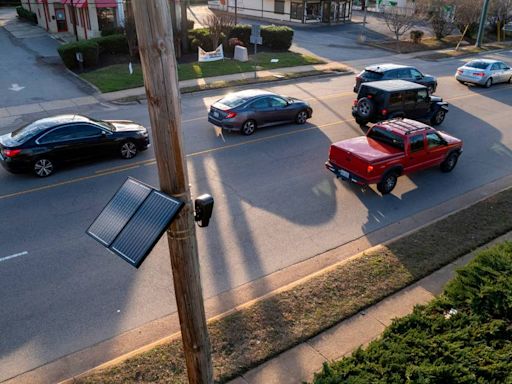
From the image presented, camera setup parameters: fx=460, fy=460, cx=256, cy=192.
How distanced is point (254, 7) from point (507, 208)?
4548cm

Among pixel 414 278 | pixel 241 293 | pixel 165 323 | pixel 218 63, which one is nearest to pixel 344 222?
pixel 414 278

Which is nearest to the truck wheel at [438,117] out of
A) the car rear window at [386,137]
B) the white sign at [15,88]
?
the car rear window at [386,137]

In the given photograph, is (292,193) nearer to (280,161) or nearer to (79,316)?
(280,161)

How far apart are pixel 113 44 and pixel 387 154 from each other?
21.5m

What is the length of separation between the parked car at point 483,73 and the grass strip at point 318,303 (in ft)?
50.8

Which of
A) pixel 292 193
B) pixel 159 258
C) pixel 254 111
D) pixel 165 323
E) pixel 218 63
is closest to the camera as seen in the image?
pixel 165 323

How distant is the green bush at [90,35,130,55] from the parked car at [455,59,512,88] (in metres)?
19.4

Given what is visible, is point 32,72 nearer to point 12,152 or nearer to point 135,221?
A: point 12,152

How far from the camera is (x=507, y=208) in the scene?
10891 mm

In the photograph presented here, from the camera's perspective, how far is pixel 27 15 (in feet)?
138

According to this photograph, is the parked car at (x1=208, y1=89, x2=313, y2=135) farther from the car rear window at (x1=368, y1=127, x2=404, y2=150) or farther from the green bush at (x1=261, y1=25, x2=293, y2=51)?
the green bush at (x1=261, y1=25, x2=293, y2=51)

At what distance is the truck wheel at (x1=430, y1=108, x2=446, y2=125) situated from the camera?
57.0ft

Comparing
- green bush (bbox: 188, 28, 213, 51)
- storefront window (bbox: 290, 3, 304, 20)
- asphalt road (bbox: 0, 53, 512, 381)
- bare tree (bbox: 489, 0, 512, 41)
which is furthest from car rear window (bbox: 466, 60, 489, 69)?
storefront window (bbox: 290, 3, 304, 20)

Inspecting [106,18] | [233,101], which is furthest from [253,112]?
[106,18]
